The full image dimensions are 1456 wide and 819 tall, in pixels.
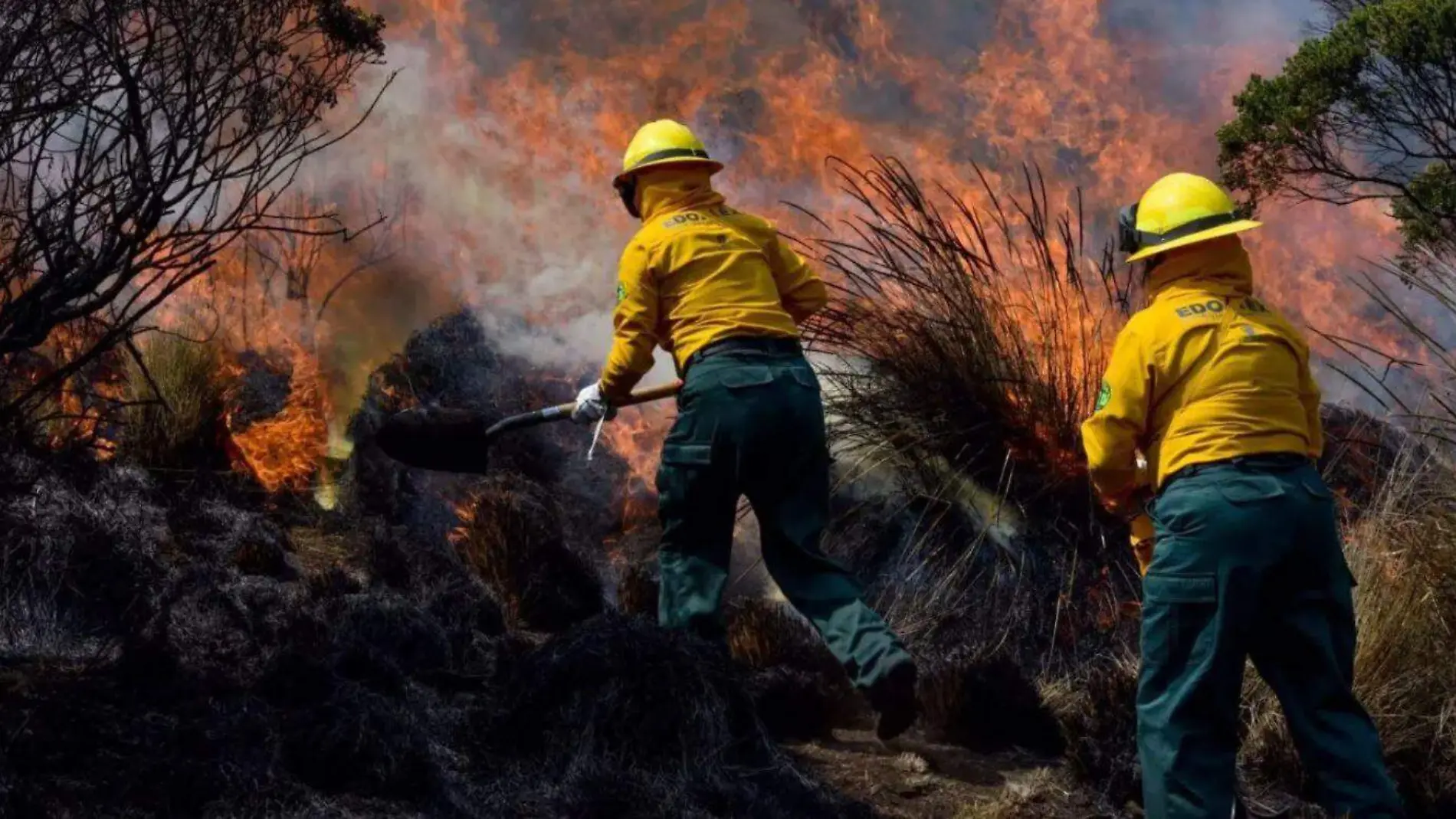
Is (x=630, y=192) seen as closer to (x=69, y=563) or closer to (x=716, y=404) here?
(x=716, y=404)

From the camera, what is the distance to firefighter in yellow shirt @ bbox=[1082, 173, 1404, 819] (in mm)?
3621

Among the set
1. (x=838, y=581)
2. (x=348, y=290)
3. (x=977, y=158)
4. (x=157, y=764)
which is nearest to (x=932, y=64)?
(x=977, y=158)

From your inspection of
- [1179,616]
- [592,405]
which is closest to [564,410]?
[592,405]

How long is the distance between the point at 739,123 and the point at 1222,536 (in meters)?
7.36

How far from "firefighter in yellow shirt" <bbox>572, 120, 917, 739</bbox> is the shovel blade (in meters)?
0.79

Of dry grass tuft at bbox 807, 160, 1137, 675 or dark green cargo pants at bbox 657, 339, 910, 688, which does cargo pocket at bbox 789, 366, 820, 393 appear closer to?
dark green cargo pants at bbox 657, 339, 910, 688

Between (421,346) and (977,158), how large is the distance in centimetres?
469

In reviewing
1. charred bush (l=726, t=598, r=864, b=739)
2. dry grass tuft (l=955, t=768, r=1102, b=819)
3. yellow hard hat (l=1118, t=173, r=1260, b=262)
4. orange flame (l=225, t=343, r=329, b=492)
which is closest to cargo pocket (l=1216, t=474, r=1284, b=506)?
yellow hard hat (l=1118, t=173, r=1260, b=262)

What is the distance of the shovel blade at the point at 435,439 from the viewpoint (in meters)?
5.55

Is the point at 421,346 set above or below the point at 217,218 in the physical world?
below

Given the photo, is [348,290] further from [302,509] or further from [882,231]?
[882,231]

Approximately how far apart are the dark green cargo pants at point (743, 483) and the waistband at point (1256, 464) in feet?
4.12

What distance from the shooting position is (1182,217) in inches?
155

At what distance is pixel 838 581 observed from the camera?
4711 millimetres
